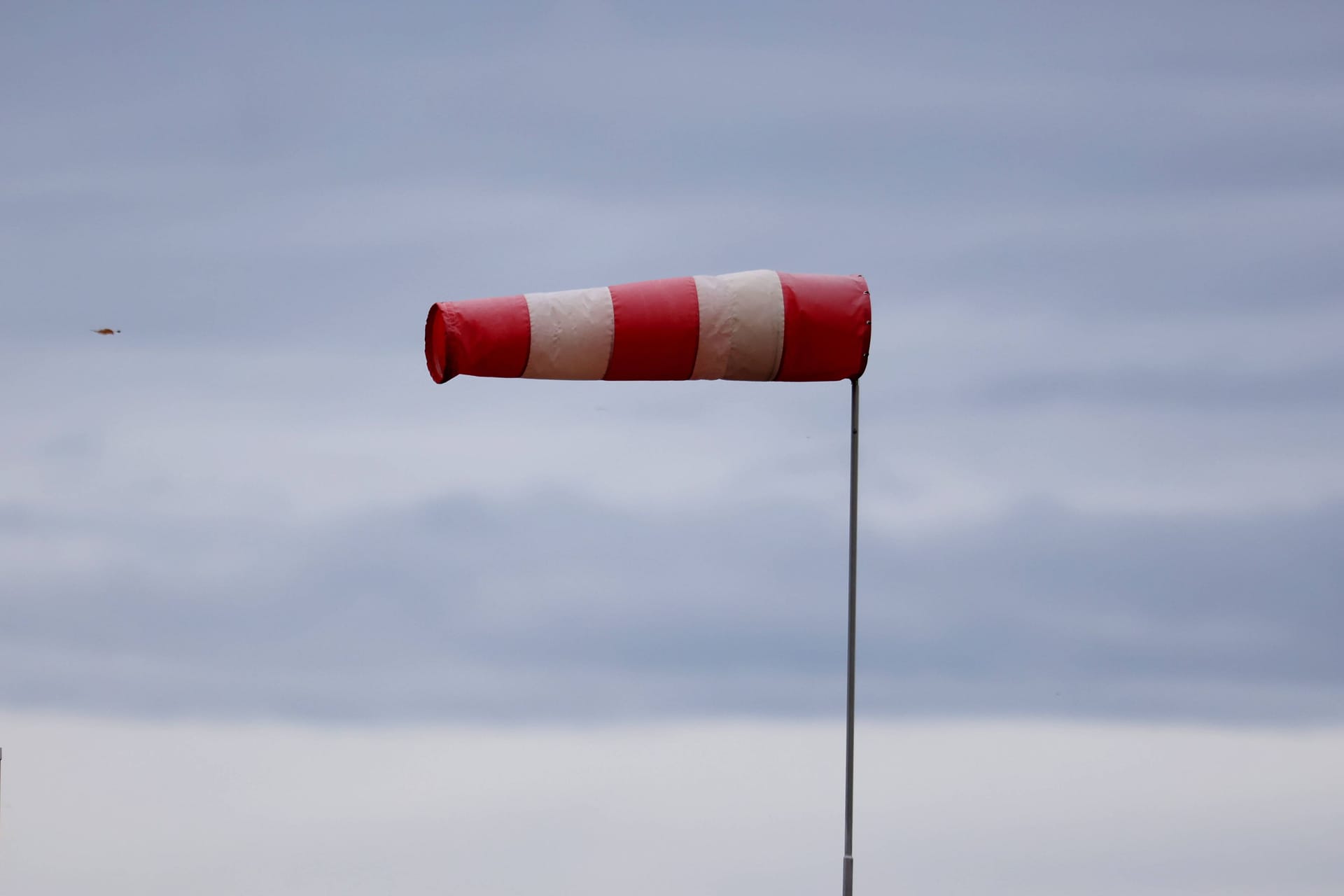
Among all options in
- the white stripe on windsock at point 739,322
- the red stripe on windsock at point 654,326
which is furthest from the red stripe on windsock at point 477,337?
the white stripe on windsock at point 739,322

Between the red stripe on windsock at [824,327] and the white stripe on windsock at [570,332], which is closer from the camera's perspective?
the white stripe on windsock at [570,332]

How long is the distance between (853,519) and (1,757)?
609 centimetres

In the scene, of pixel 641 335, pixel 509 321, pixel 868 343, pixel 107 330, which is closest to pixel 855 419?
pixel 868 343

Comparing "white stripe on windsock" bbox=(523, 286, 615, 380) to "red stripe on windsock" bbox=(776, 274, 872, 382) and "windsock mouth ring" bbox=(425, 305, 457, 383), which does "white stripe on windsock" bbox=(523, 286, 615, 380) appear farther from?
"red stripe on windsock" bbox=(776, 274, 872, 382)

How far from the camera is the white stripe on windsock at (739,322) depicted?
11844 mm

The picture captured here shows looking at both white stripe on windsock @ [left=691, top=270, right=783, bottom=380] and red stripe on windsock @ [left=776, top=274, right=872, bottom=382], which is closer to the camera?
white stripe on windsock @ [left=691, top=270, right=783, bottom=380]

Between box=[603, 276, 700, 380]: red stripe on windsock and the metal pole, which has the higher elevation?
box=[603, 276, 700, 380]: red stripe on windsock

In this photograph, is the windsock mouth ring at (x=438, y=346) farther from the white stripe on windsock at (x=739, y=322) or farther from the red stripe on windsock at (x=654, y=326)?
the white stripe on windsock at (x=739, y=322)

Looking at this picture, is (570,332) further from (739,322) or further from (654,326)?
(739,322)

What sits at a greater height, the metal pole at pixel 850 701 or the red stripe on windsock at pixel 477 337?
the red stripe on windsock at pixel 477 337

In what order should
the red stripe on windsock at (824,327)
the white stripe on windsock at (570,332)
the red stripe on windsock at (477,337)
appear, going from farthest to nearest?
the red stripe on windsock at (824,327) < the white stripe on windsock at (570,332) < the red stripe on windsock at (477,337)

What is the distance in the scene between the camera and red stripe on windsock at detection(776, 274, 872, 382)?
1195 cm

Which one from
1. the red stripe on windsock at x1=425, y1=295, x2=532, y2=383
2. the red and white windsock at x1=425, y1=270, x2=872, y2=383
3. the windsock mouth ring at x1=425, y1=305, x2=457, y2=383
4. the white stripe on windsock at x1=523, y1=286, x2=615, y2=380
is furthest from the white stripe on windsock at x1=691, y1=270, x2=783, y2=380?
the windsock mouth ring at x1=425, y1=305, x2=457, y2=383

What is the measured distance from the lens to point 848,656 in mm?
12062
